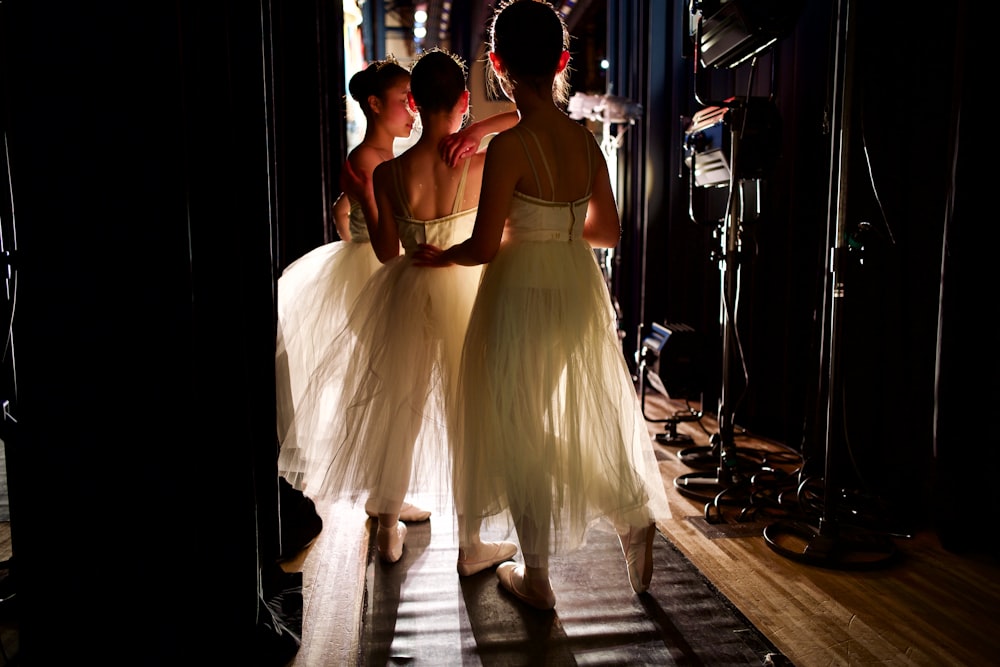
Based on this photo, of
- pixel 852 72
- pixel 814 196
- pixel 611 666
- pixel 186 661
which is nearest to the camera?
pixel 186 661

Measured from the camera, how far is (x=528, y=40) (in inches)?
73.5

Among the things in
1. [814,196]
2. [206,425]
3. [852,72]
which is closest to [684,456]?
[814,196]

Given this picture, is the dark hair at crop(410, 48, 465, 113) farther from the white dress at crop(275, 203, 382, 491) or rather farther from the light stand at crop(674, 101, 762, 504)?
the light stand at crop(674, 101, 762, 504)

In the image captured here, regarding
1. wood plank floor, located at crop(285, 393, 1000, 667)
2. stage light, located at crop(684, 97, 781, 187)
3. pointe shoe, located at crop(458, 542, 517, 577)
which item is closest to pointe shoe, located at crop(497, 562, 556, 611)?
pointe shoe, located at crop(458, 542, 517, 577)

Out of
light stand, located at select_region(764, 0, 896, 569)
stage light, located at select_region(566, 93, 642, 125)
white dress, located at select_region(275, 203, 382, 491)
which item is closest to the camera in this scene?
light stand, located at select_region(764, 0, 896, 569)

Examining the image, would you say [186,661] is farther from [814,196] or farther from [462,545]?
[814,196]

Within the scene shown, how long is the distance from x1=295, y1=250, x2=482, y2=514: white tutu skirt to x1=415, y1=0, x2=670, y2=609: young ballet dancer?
203mm

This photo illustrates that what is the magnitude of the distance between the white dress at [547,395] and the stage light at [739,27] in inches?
48.6

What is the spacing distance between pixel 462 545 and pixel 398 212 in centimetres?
101

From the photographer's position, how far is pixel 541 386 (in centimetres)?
190

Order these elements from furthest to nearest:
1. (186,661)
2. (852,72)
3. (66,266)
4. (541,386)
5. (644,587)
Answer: (852,72)
(644,587)
(541,386)
(186,661)
(66,266)

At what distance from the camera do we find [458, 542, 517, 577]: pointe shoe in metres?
2.28

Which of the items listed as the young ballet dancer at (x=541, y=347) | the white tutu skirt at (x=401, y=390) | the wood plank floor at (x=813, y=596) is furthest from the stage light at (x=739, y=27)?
the wood plank floor at (x=813, y=596)

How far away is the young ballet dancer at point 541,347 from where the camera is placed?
6.10 feet
